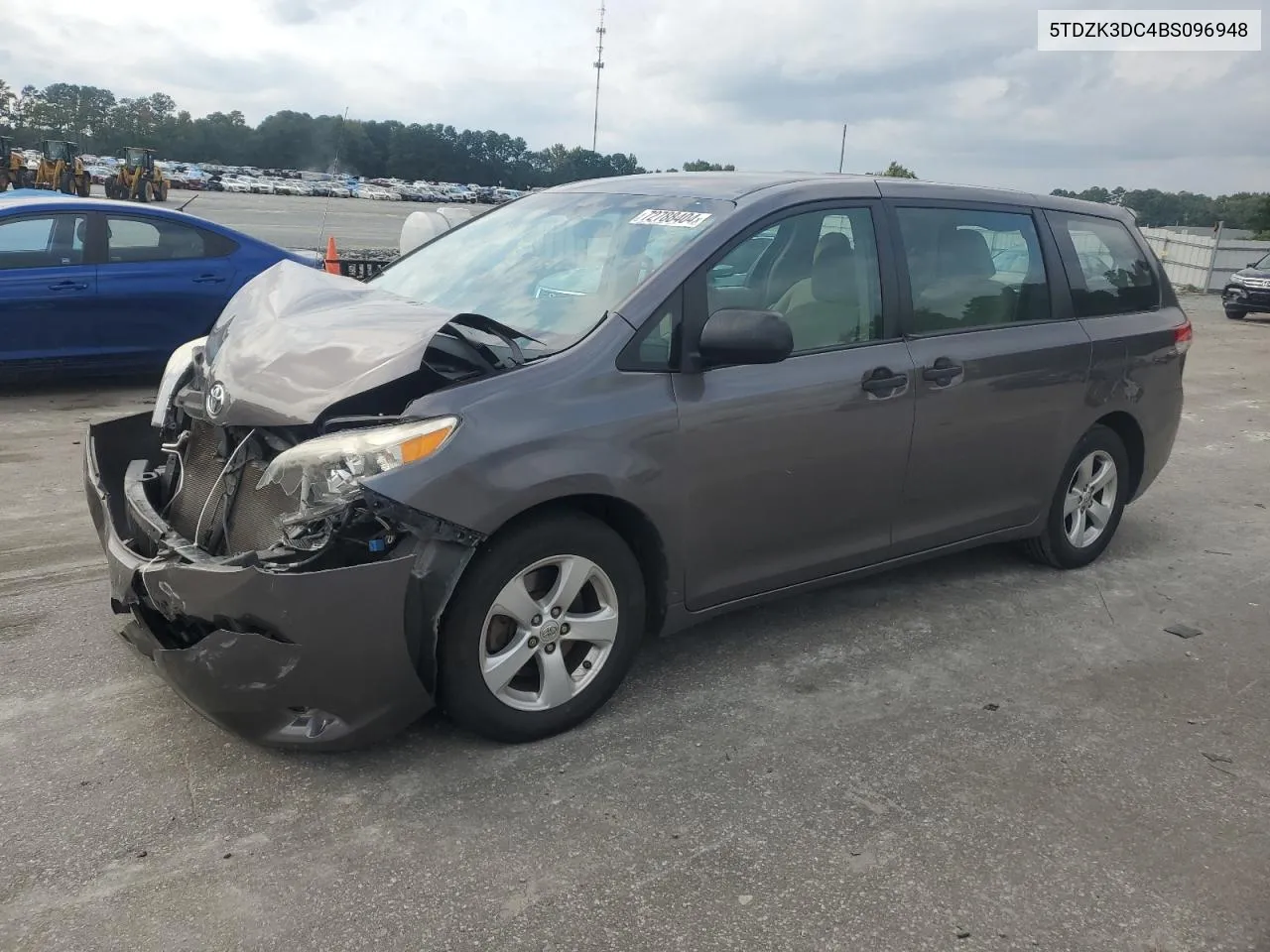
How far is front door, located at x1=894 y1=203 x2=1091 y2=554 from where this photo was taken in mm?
4277

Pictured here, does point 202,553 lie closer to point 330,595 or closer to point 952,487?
point 330,595

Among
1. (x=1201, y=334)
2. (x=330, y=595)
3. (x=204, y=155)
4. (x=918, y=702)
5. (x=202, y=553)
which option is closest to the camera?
(x=330, y=595)

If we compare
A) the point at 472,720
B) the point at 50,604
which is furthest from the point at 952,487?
the point at 50,604

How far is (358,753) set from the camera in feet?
10.7

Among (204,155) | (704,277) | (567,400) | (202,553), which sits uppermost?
(204,155)

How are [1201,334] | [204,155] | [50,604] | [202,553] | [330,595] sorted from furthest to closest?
[204,155] < [1201,334] < [50,604] < [202,553] < [330,595]

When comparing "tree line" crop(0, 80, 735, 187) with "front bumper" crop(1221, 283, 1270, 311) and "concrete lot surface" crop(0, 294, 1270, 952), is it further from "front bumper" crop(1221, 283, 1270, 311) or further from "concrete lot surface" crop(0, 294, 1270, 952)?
"concrete lot surface" crop(0, 294, 1270, 952)

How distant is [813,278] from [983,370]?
96cm

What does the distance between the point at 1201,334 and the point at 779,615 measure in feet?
54.2

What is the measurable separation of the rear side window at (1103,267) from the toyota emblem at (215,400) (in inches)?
148

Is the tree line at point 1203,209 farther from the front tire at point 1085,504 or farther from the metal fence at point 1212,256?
the front tire at point 1085,504

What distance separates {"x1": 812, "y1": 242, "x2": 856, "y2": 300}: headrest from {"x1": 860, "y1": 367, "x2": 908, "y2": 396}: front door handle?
0.31 meters

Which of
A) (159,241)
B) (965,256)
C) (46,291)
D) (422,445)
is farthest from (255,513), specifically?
(159,241)

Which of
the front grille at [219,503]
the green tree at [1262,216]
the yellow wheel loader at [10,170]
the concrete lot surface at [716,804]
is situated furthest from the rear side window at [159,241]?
the green tree at [1262,216]
